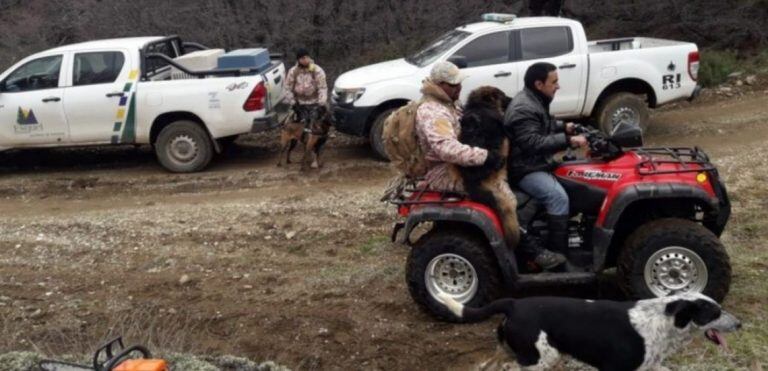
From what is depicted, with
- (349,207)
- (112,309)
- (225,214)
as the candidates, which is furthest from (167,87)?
(112,309)

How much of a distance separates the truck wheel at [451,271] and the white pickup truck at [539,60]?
5.03 metres

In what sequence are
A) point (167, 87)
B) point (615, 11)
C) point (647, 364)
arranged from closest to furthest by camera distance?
point (647, 364) → point (167, 87) → point (615, 11)

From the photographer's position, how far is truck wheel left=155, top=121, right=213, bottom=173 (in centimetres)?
1093

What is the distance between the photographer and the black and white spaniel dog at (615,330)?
461 cm

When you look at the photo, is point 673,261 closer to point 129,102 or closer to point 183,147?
point 183,147

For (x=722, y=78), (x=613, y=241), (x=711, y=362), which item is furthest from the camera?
(x=722, y=78)

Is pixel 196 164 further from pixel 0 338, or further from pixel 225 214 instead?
pixel 0 338

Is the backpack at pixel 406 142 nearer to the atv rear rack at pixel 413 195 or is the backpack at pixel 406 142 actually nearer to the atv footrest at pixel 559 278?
the atv rear rack at pixel 413 195

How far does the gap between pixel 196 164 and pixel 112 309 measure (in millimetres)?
4607

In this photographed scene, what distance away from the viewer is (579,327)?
4.64 metres

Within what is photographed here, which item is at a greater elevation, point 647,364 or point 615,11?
point 615,11

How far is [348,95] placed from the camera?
10961 mm

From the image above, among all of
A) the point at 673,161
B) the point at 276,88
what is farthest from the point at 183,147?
the point at 673,161

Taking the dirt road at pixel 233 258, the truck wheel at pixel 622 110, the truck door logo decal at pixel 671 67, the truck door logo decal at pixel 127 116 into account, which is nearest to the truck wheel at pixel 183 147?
the dirt road at pixel 233 258
